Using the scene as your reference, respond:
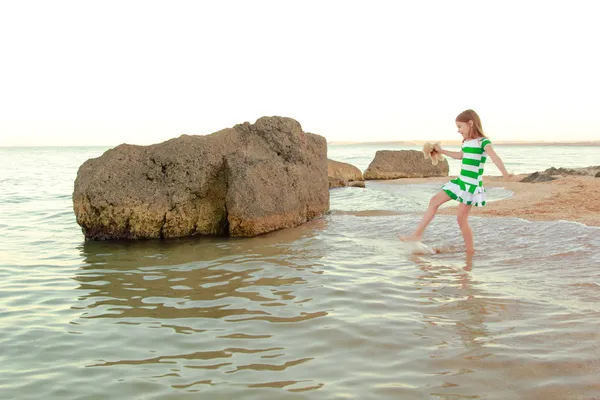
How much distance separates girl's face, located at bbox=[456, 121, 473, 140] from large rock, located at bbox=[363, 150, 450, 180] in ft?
47.7

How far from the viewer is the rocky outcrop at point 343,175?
15.9 metres

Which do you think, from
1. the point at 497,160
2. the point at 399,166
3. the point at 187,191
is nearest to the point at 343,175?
the point at 399,166

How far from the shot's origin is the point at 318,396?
2740 mm

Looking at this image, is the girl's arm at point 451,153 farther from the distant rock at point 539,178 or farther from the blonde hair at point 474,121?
the distant rock at point 539,178

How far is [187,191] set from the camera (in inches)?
310

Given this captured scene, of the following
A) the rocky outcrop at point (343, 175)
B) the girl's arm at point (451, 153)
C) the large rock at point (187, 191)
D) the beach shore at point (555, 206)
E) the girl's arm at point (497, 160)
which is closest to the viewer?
the girl's arm at point (497, 160)

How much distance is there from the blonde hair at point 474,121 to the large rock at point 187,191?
9.89 feet

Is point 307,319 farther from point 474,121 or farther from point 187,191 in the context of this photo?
point 187,191

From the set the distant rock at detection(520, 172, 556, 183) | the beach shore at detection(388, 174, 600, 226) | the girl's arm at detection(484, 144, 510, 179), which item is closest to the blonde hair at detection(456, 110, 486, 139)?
the girl's arm at detection(484, 144, 510, 179)

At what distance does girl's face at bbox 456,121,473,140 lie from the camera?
643 cm

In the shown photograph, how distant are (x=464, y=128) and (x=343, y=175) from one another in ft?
36.7

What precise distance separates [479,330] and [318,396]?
4.61 ft

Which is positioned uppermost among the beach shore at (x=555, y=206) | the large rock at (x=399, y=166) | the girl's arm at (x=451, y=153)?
the girl's arm at (x=451, y=153)

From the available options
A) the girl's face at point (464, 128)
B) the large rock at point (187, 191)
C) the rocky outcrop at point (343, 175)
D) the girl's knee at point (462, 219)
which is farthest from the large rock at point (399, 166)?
the girl's knee at point (462, 219)
